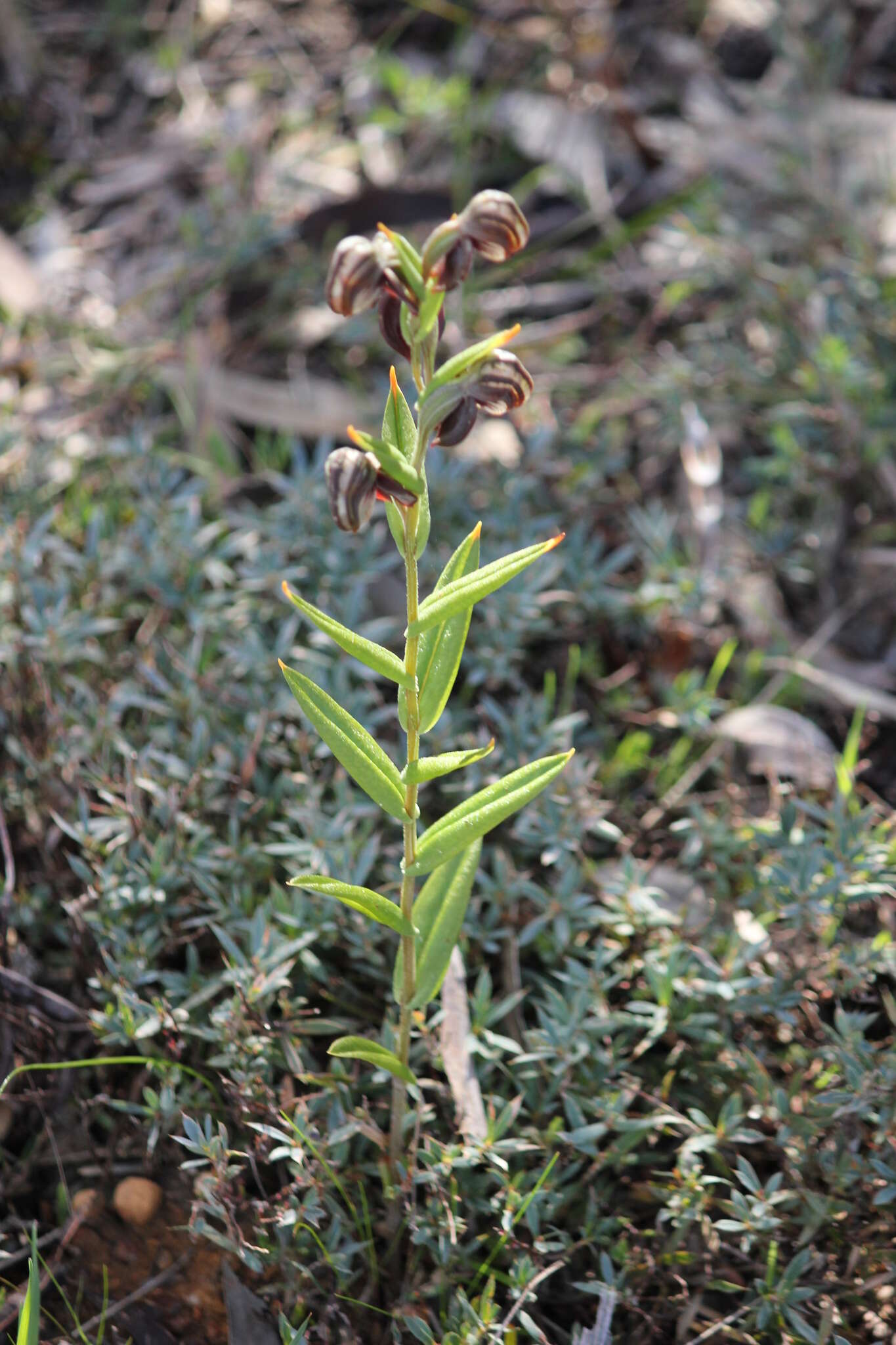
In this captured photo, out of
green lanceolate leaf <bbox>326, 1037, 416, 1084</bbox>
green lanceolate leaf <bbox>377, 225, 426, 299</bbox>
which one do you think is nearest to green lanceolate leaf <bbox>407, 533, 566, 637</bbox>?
green lanceolate leaf <bbox>377, 225, 426, 299</bbox>

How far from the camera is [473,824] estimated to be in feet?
5.57

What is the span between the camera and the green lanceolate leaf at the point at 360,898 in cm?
166

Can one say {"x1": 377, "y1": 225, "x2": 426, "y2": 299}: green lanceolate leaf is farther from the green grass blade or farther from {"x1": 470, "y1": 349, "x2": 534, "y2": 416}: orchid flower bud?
the green grass blade

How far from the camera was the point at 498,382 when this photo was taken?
1568 millimetres

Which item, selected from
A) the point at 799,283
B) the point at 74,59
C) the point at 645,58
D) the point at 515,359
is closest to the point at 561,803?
the point at 515,359

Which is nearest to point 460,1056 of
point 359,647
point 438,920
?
point 438,920

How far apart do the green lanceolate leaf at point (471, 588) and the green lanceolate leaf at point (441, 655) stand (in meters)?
0.16

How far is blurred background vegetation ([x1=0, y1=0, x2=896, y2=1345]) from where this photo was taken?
6.63 feet

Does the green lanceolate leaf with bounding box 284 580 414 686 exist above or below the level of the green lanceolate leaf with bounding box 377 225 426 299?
below

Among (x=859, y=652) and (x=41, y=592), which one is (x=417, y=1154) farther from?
(x=859, y=652)

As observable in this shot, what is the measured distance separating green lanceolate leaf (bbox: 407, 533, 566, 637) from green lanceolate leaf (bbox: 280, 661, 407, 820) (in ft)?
0.71

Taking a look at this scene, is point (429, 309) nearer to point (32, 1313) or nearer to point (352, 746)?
point (352, 746)

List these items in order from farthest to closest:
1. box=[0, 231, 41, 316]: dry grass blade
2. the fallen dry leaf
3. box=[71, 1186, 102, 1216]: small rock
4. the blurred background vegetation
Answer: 1. box=[0, 231, 41, 316]: dry grass blade
2. the fallen dry leaf
3. box=[71, 1186, 102, 1216]: small rock
4. the blurred background vegetation

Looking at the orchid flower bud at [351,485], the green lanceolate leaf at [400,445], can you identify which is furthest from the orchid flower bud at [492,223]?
the orchid flower bud at [351,485]
